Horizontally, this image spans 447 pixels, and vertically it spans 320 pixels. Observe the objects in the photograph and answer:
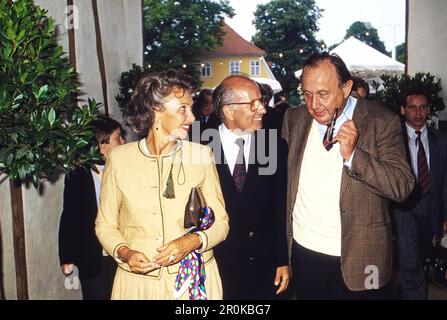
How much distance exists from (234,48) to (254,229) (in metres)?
47.0

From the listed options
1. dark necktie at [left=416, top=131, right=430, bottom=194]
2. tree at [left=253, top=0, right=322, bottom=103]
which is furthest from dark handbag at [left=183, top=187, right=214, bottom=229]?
tree at [left=253, top=0, right=322, bottom=103]

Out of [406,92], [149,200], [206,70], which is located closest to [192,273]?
[149,200]

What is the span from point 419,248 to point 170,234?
3.29 m

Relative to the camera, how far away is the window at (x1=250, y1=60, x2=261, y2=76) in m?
48.8

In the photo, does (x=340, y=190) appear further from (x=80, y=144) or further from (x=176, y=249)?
(x=80, y=144)

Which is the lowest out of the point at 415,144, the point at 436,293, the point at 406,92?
the point at 436,293

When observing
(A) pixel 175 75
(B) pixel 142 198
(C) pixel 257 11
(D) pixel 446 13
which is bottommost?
(B) pixel 142 198

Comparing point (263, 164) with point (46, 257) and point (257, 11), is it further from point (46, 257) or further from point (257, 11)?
point (257, 11)

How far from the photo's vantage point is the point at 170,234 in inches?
101

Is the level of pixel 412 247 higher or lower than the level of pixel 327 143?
lower

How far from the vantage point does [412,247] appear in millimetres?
4859

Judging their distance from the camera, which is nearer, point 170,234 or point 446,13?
point 170,234

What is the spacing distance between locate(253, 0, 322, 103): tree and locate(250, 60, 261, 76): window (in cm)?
284

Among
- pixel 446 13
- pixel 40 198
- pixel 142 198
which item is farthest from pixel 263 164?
pixel 446 13
